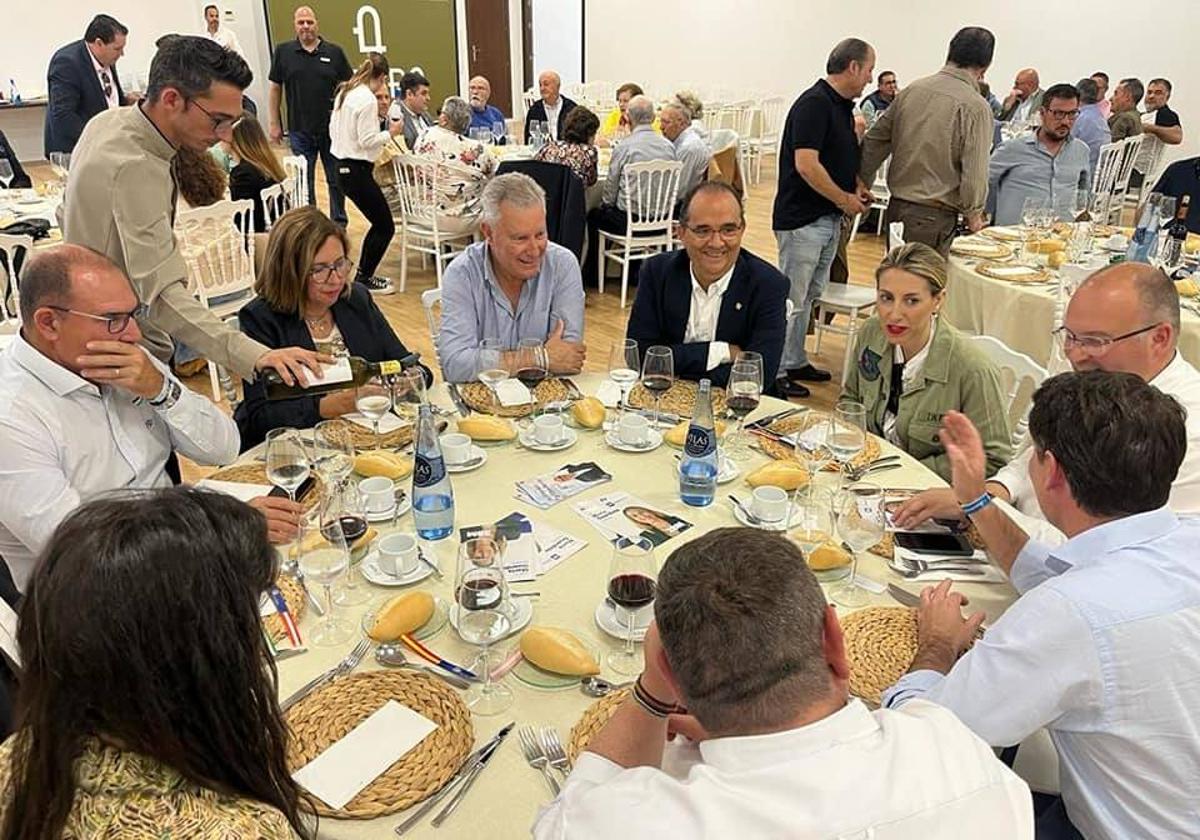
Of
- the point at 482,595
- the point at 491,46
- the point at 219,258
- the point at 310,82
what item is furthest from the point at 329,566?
the point at 491,46

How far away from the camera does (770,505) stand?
6.25 ft

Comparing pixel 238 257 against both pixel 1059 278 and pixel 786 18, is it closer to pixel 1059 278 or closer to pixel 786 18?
pixel 1059 278

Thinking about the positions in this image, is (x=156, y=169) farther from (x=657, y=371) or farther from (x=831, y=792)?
(x=831, y=792)

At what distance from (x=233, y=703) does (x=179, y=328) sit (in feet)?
6.17

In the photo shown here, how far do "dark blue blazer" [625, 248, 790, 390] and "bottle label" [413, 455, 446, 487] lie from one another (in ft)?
4.22

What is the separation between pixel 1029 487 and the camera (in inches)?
82.9

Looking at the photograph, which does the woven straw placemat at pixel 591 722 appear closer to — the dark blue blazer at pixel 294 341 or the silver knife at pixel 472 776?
the silver knife at pixel 472 776

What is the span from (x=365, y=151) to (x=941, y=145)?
3941mm

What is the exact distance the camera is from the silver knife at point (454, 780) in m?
1.18

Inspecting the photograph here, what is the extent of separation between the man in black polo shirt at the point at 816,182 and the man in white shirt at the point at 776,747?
378cm

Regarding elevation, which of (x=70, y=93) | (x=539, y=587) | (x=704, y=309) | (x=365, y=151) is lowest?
(x=539, y=587)

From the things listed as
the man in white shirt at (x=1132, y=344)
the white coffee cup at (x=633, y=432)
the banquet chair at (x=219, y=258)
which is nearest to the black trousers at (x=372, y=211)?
the banquet chair at (x=219, y=258)

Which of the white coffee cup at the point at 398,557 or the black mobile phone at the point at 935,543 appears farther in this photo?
the black mobile phone at the point at 935,543

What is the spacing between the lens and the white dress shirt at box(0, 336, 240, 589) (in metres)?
1.82
